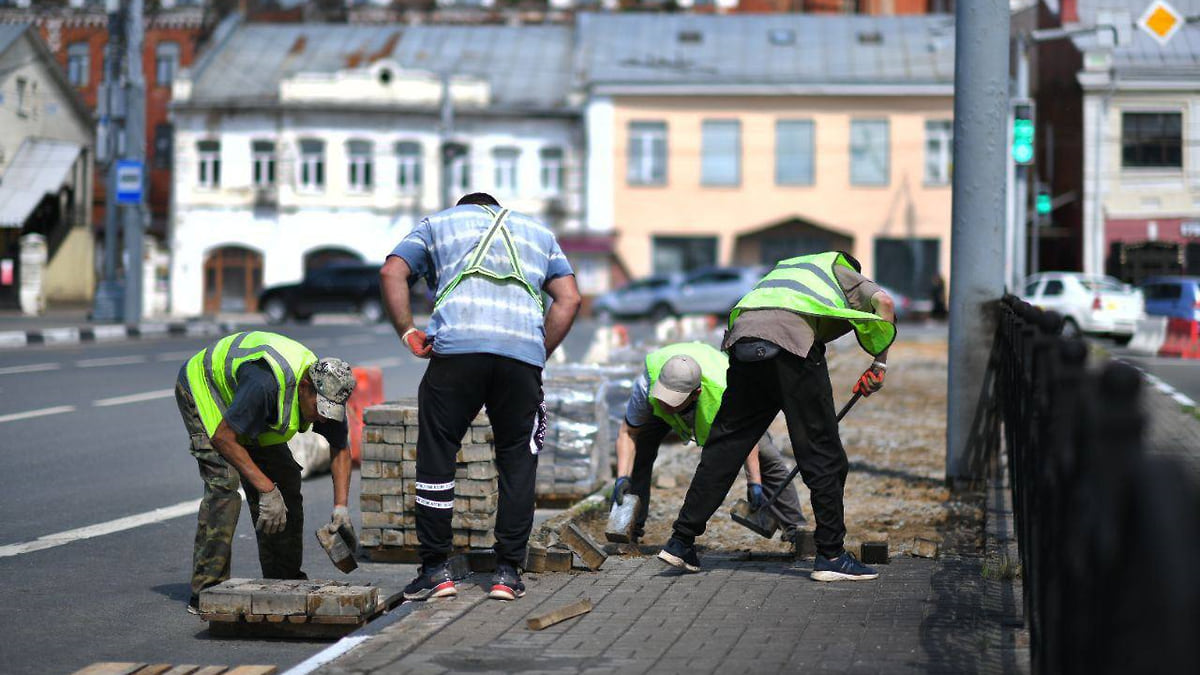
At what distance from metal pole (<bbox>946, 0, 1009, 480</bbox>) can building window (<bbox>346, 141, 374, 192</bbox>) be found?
44733 millimetres

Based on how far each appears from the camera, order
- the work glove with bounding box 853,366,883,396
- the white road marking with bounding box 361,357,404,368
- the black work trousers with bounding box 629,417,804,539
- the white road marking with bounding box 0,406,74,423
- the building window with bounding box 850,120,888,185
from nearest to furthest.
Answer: the work glove with bounding box 853,366,883,396
the black work trousers with bounding box 629,417,804,539
the white road marking with bounding box 0,406,74,423
the white road marking with bounding box 361,357,404,368
the building window with bounding box 850,120,888,185

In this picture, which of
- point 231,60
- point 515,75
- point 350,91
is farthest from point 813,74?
point 231,60

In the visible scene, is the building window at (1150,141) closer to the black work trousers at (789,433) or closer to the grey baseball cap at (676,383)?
the grey baseball cap at (676,383)

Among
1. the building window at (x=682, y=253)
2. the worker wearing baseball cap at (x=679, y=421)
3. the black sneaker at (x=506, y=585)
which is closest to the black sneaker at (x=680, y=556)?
the worker wearing baseball cap at (x=679, y=421)

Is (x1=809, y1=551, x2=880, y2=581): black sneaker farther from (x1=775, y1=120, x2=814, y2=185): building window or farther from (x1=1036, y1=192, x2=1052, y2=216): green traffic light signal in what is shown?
(x1=775, y1=120, x2=814, y2=185): building window

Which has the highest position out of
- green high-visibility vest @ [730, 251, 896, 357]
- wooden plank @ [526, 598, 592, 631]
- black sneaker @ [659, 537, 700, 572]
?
green high-visibility vest @ [730, 251, 896, 357]

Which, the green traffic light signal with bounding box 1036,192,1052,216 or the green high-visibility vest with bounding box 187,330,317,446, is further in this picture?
the green traffic light signal with bounding box 1036,192,1052,216

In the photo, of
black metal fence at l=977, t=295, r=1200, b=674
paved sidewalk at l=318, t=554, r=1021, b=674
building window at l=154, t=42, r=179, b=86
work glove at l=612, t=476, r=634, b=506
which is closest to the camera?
black metal fence at l=977, t=295, r=1200, b=674

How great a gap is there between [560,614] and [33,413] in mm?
10200

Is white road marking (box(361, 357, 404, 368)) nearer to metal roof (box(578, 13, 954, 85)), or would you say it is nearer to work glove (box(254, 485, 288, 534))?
work glove (box(254, 485, 288, 534))

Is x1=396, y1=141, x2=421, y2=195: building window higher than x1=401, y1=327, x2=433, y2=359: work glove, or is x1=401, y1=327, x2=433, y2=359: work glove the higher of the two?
x1=396, y1=141, x2=421, y2=195: building window

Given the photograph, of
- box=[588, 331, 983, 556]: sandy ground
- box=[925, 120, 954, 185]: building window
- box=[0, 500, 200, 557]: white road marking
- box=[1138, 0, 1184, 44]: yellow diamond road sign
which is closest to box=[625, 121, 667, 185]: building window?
box=[925, 120, 954, 185]: building window

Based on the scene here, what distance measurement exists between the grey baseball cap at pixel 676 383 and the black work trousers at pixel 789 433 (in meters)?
0.51

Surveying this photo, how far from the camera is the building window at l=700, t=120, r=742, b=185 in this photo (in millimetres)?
53438
